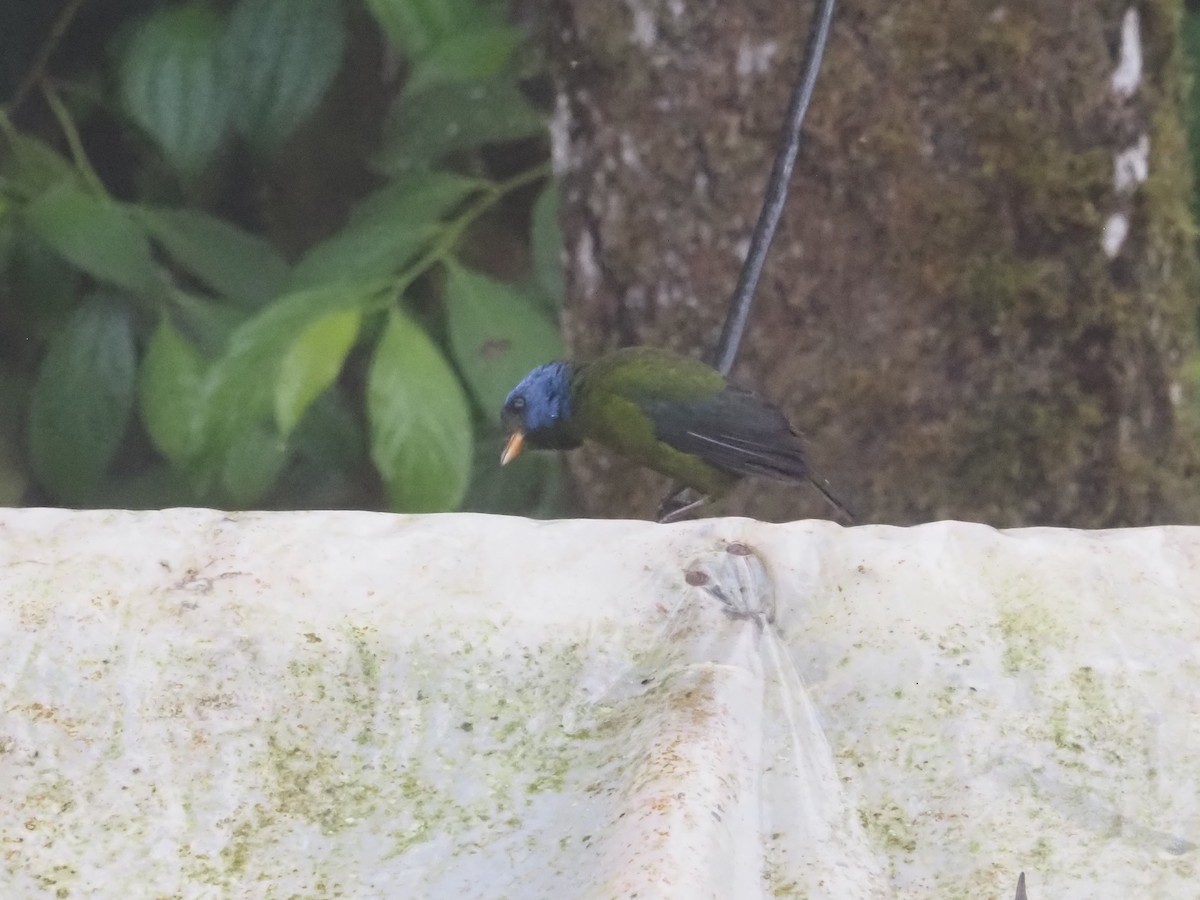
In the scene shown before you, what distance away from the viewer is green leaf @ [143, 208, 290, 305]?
2031 millimetres

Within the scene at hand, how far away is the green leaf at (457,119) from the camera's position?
6.16 ft

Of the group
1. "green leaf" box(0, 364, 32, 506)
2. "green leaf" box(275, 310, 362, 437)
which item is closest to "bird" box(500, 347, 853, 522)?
"green leaf" box(275, 310, 362, 437)

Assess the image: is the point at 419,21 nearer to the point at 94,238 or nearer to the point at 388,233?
the point at 388,233

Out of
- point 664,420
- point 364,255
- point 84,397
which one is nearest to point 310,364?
point 364,255

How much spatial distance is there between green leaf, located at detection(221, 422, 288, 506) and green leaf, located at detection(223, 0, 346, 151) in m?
0.52

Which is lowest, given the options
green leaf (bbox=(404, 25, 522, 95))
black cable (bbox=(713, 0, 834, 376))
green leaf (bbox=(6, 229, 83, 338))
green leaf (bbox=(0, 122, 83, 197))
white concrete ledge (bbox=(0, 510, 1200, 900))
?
white concrete ledge (bbox=(0, 510, 1200, 900))

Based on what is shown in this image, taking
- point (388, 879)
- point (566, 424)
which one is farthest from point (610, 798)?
point (566, 424)

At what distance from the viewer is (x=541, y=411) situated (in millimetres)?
1607

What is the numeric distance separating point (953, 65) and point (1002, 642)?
0.83 meters

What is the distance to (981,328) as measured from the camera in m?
1.51

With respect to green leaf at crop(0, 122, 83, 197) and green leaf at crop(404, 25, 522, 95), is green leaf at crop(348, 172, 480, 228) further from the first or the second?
green leaf at crop(0, 122, 83, 197)

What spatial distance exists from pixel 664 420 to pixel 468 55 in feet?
1.80

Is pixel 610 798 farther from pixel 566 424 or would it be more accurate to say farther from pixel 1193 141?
pixel 1193 141

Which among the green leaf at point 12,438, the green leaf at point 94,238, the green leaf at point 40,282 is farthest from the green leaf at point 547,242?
the green leaf at point 12,438
